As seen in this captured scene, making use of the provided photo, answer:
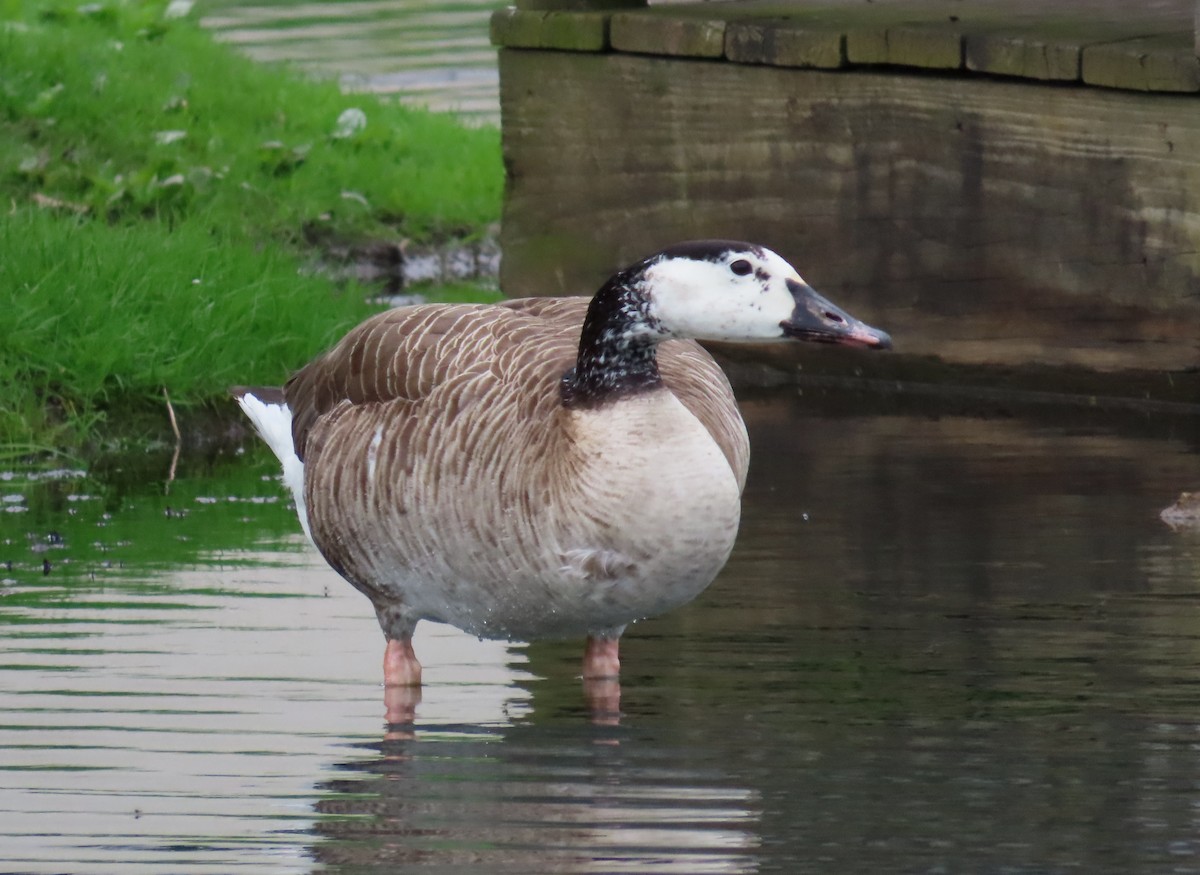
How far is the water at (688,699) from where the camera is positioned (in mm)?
4191

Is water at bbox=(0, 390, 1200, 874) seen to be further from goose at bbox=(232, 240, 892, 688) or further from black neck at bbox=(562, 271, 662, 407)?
black neck at bbox=(562, 271, 662, 407)

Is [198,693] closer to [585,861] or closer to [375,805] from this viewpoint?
[375,805]

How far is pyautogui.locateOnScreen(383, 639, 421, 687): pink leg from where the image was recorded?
518 cm

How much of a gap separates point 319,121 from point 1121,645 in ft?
24.1

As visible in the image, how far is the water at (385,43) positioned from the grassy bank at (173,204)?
129 cm

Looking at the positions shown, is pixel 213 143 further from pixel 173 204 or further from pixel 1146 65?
pixel 1146 65

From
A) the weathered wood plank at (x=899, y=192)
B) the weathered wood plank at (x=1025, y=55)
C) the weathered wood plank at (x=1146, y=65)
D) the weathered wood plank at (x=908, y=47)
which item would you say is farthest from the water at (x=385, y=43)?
the weathered wood plank at (x=1146, y=65)

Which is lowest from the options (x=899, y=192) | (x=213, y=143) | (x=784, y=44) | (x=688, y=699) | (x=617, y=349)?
(x=688, y=699)

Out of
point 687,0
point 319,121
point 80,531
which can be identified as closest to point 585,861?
point 80,531

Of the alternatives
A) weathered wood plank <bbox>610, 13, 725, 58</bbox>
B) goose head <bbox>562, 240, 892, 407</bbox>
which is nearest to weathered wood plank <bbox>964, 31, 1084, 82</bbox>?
weathered wood plank <bbox>610, 13, 725, 58</bbox>

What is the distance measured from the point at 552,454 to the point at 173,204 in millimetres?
5513

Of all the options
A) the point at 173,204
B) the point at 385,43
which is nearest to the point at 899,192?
the point at 173,204

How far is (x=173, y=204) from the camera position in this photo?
9867 millimetres

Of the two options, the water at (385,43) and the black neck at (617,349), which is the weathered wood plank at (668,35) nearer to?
the black neck at (617,349)
